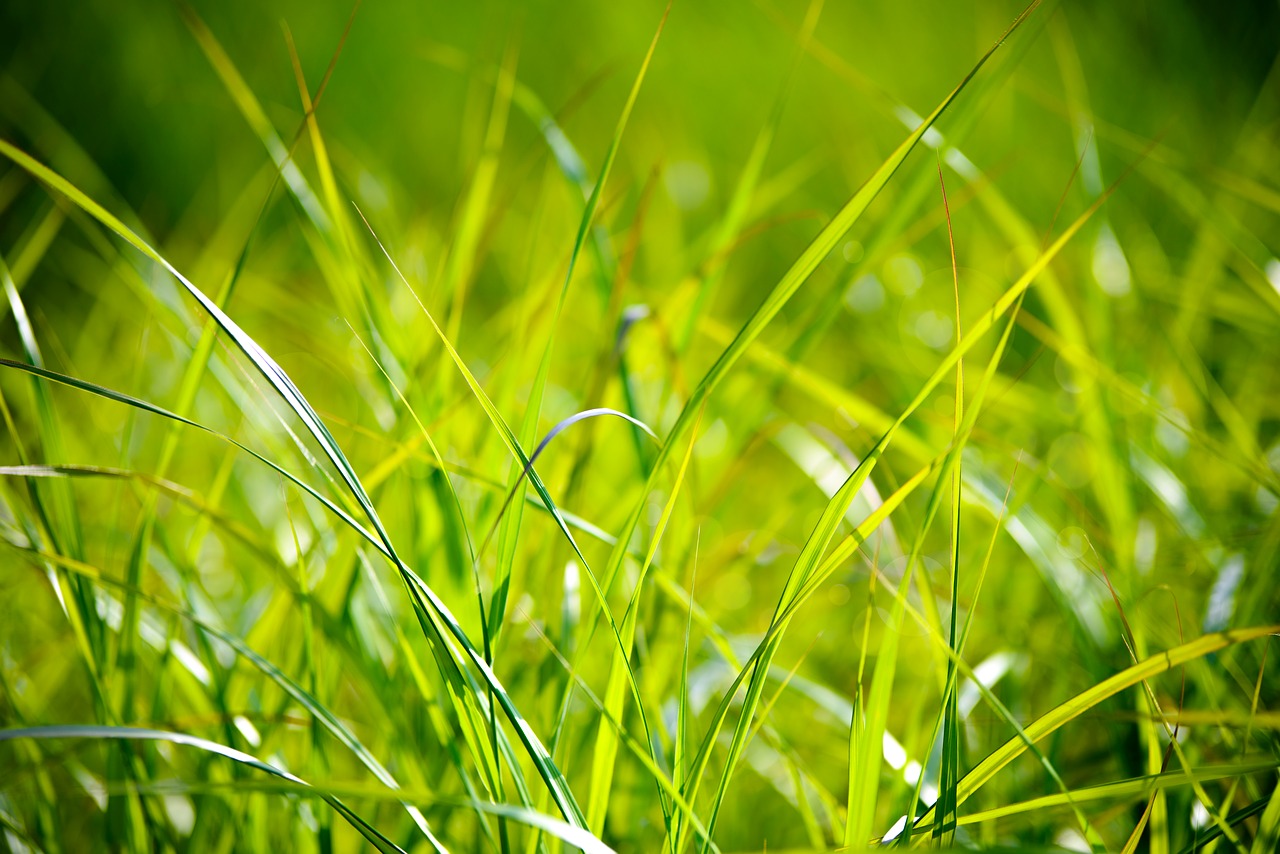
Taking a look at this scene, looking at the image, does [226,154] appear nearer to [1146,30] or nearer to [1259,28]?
[1146,30]

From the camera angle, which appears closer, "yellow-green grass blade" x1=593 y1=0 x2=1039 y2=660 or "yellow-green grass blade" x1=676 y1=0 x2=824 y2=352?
"yellow-green grass blade" x1=593 y1=0 x2=1039 y2=660

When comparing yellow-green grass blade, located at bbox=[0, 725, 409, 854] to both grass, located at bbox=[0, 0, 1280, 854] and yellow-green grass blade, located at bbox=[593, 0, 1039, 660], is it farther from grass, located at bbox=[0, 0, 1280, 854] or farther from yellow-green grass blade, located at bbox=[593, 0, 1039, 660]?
yellow-green grass blade, located at bbox=[593, 0, 1039, 660]

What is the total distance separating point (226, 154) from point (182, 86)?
0.57 feet

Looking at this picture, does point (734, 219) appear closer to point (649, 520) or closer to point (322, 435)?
point (649, 520)

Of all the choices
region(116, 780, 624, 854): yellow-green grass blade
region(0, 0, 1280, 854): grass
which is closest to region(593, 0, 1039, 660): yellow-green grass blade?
region(0, 0, 1280, 854): grass

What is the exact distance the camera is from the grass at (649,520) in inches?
14.6

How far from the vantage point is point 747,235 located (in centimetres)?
59

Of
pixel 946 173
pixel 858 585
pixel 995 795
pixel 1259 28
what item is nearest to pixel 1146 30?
pixel 1259 28

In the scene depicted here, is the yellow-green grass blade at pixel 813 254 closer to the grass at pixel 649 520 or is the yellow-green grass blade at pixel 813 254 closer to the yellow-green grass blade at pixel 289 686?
the grass at pixel 649 520

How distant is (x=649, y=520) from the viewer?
0.67m

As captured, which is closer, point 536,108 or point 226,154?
point 536,108

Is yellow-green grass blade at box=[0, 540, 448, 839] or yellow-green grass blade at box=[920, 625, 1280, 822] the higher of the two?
yellow-green grass blade at box=[0, 540, 448, 839]

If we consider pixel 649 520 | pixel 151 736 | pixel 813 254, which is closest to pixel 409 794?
pixel 151 736

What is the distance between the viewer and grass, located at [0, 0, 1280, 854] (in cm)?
37
